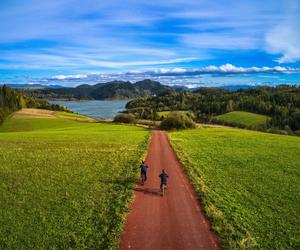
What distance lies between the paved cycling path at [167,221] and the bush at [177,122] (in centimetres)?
5582

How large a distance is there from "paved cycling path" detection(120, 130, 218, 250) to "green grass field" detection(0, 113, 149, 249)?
2.57 feet

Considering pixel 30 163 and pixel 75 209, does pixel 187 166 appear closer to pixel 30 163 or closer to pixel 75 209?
pixel 75 209

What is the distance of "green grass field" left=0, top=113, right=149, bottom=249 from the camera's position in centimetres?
1467

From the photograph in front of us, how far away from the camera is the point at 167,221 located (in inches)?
632

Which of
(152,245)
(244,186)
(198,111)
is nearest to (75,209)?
(152,245)

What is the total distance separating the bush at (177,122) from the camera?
7931cm

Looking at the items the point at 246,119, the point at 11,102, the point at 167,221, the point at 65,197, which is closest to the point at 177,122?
the point at 65,197

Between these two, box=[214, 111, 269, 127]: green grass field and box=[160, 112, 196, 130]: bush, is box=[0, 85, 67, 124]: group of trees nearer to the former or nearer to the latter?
box=[160, 112, 196, 130]: bush

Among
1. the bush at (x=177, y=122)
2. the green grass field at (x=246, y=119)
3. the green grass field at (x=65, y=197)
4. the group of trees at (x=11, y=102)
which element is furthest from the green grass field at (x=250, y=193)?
the group of trees at (x=11, y=102)

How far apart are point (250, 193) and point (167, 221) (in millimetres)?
8202

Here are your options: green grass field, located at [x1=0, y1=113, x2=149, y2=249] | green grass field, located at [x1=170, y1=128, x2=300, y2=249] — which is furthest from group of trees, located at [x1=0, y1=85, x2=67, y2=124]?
green grass field, located at [x1=170, y1=128, x2=300, y2=249]

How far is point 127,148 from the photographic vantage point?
40969 mm

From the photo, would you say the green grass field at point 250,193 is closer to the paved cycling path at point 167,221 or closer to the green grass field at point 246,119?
the paved cycling path at point 167,221

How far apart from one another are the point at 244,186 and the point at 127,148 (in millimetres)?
20814
